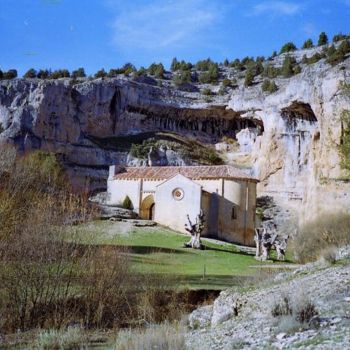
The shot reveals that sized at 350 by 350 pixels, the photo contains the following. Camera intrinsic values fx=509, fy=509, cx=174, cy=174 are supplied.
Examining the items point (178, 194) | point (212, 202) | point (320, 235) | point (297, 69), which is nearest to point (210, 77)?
point (297, 69)

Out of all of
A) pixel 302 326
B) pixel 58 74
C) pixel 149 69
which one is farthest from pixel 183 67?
pixel 302 326

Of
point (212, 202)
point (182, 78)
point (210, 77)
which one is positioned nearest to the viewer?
point (212, 202)

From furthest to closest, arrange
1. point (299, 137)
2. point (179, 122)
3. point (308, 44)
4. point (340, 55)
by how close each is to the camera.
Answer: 1. point (308, 44)
2. point (179, 122)
3. point (340, 55)
4. point (299, 137)

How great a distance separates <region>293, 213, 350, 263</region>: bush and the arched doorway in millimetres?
24066

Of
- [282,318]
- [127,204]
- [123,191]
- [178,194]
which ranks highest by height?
[123,191]

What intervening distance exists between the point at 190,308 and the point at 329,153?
30756 millimetres

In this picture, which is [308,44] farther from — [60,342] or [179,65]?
[60,342]

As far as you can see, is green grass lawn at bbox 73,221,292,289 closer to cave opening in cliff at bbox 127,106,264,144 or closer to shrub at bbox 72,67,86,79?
cave opening in cliff at bbox 127,106,264,144

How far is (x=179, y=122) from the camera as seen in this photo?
285 feet

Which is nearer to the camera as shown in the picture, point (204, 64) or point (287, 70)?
point (287, 70)

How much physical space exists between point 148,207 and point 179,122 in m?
34.2

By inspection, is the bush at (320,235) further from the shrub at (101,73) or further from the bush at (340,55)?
the shrub at (101,73)

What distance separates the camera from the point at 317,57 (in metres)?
83.6

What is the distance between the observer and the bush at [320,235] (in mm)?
28000
